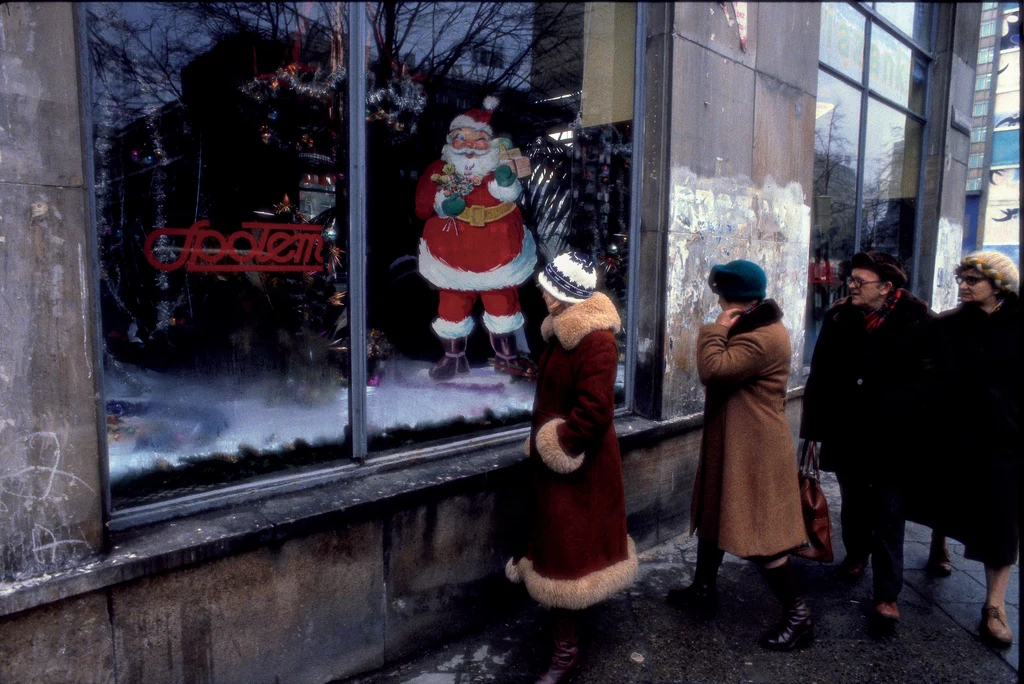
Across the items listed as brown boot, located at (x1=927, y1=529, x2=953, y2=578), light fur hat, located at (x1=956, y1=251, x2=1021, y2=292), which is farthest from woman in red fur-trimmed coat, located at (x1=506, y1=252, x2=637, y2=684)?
brown boot, located at (x1=927, y1=529, x2=953, y2=578)

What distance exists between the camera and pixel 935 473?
373 centimetres

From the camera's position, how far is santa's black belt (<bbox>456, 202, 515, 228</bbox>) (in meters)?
3.95

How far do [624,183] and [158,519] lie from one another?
3387mm

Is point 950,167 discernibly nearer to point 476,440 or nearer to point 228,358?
point 476,440

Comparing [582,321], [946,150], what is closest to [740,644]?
[582,321]

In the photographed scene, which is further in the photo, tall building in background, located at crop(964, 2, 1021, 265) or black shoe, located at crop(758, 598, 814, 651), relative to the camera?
tall building in background, located at crop(964, 2, 1021, 265)

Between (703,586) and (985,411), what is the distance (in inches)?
66.2

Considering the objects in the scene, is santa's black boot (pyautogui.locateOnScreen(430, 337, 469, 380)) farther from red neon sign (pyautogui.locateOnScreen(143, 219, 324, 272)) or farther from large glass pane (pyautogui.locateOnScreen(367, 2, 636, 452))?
red neon sign (pyautogui.locateOnScreen(143, 219, 324, 272))

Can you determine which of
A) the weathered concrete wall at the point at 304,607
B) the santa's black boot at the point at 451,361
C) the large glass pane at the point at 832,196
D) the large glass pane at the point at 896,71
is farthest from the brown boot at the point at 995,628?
the large glass pane at the point at 896,71

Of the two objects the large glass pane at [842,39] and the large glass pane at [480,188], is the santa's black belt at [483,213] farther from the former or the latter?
the large glass pane at [842,39]

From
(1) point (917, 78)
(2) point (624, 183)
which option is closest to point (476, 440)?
(2) point (624, 183)

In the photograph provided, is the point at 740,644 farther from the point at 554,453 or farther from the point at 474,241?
the point at 474,241

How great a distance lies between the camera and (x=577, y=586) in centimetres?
286

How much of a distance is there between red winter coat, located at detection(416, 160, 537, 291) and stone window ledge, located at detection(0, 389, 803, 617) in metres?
0.97
